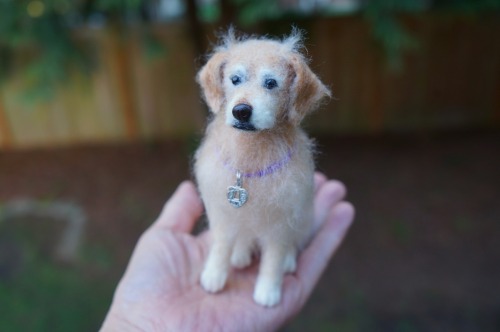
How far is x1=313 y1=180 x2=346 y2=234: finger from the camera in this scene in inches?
61.2

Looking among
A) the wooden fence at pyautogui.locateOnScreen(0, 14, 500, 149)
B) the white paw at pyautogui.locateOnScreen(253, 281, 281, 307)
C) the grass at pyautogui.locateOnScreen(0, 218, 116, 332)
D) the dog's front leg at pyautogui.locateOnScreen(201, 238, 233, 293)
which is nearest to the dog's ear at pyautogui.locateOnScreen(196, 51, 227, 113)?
the dog's front leg at pyautogui.locateOnScreen(201, 238, 233, 293)

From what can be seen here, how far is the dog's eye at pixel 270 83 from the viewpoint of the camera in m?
1.01

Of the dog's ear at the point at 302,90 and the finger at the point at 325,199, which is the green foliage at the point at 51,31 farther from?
the dog's ear at the point at 302,90

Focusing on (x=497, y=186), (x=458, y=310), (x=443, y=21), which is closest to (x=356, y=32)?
(x=443, y=21)

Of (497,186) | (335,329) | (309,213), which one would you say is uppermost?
(309,213)

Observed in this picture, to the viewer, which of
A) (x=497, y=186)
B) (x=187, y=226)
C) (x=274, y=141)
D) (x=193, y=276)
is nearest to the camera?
(x=274, y=141)

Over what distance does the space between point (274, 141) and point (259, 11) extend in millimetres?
1415

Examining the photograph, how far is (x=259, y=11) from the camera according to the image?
7.60ft

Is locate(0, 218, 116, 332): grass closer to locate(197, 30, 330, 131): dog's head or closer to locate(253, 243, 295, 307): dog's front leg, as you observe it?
locate(253, 243, 295, 307): dog's front leg

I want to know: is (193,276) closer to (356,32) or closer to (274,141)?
(274,141)

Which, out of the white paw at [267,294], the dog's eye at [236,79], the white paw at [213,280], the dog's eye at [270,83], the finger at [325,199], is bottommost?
the white paw at [267,294]

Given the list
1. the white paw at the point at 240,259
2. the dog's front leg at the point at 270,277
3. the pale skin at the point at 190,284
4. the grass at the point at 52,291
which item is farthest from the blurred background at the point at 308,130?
the dog's front leg at the point at 270,277

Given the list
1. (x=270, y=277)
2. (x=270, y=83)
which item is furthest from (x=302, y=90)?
(x=270, y=277)

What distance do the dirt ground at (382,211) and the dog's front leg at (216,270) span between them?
1286mm
